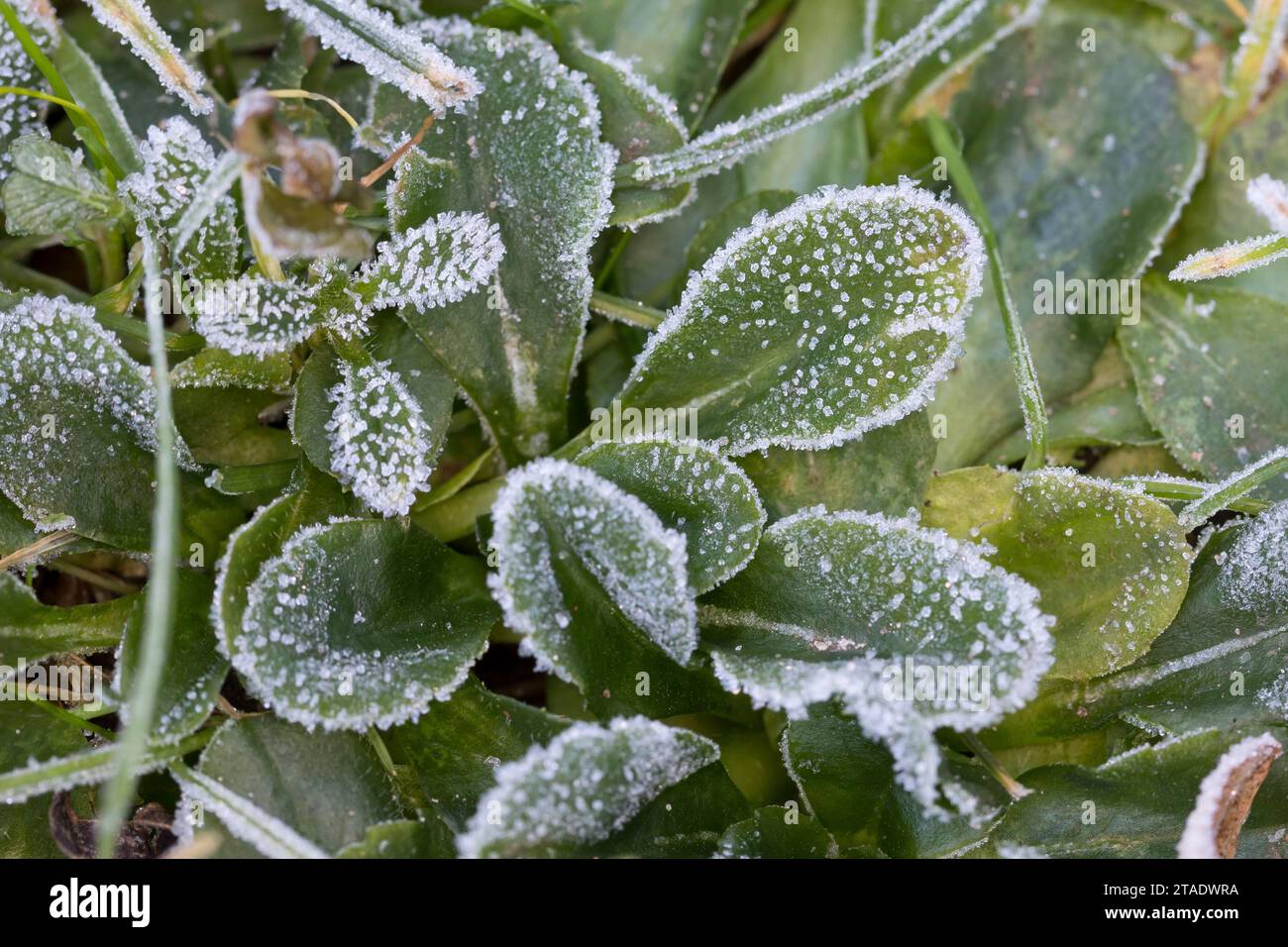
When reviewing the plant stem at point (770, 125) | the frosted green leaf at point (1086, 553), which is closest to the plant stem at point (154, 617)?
the plant stem at point (770, 125)

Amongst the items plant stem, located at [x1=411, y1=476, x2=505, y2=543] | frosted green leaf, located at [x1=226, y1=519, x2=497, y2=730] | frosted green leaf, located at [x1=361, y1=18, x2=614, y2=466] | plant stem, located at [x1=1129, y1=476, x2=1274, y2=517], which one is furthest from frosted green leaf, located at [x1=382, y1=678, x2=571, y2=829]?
plant stem, located at [x1=1129, y1=476, x2=1274, y2=517]

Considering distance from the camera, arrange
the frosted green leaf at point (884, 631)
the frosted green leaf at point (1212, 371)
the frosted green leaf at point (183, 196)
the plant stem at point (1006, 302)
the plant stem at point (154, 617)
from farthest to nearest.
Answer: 1. the frosted green leaf at point (1212, 371)
2. the plant stem at point (1006, 302)
3. the frosted green leaf at point (183, 196)
4. the frosted green leaf at point (884, 631)
5. the plant stem at point (154, 617)

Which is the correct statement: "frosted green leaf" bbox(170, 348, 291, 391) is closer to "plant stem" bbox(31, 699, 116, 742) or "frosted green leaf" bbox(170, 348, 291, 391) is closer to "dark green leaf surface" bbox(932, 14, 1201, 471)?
"plant stem" bbox(31, 699, 116, 742)

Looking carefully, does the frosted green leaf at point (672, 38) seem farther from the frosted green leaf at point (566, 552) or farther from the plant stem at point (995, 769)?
the plant stem at point (995, 769)

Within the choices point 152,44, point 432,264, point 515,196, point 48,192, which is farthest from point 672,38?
point 48,192
